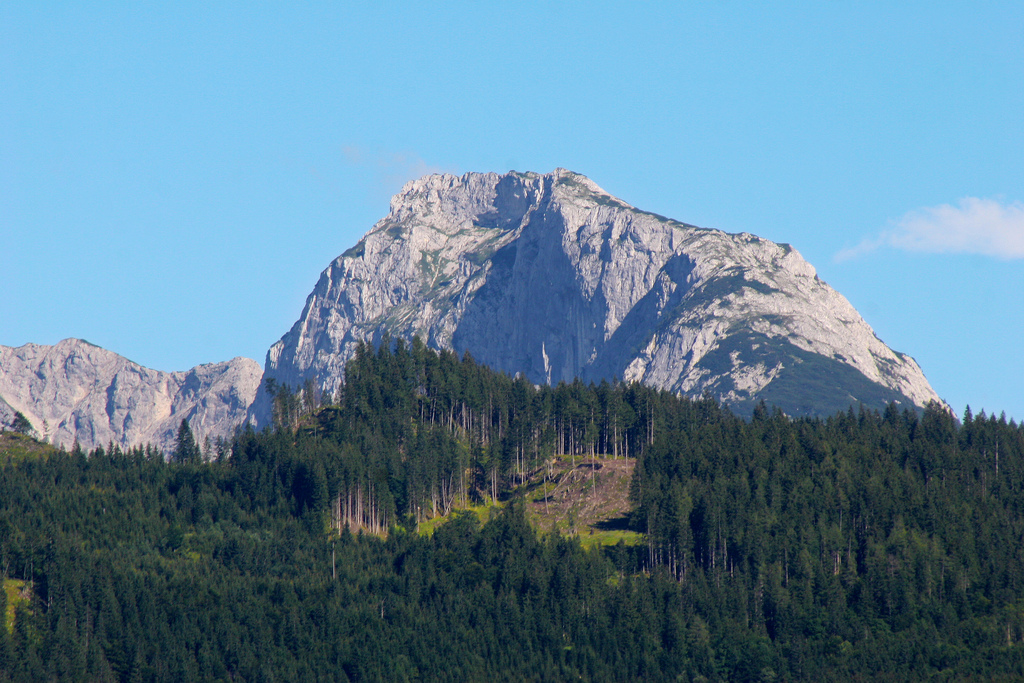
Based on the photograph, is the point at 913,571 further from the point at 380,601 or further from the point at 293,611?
the point at 293,611

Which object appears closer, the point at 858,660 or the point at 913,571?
the point at 858,660

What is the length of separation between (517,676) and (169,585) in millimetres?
57104

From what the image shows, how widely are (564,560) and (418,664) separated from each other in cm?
3213

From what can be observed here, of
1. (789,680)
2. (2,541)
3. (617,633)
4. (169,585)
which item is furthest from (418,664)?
(2,541)

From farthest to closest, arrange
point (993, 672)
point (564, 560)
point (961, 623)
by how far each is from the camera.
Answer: point (564, 560) < point (961, 623) < point (993, 672)

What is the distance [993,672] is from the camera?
550ft

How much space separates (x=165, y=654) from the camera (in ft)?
567

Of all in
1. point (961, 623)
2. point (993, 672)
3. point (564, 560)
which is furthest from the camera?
point (564, 560)

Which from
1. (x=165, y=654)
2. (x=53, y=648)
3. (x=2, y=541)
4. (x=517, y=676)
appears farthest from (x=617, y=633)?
(x=2, y=541)

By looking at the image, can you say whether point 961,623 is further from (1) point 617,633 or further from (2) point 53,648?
(2) point 53,648

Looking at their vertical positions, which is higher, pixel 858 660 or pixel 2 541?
pixel 2 541

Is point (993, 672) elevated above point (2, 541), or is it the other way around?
point (2, 541)

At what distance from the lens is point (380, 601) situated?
190375 mm

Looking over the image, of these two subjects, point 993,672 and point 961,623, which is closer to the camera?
point 993,672
